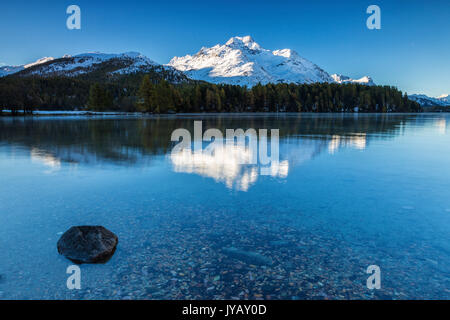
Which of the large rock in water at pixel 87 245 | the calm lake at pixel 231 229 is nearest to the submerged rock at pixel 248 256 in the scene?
the calm lake at pixel 231 229

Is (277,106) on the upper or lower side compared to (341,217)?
upper

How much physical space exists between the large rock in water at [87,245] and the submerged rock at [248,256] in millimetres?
2539

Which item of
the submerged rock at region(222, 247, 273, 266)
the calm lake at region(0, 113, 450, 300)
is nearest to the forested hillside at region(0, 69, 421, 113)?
the calm lake at region(0, 113, 450, 300)

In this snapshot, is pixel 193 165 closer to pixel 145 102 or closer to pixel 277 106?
pixel 145 102

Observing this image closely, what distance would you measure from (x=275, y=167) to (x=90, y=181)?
8593 mm

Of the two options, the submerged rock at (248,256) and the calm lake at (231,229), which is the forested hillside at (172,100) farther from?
the submerged rock at (248,256)

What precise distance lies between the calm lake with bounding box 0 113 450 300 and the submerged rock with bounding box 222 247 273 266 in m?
0.02

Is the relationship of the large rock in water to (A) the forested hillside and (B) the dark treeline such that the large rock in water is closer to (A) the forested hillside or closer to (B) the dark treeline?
(B) the dark treeline

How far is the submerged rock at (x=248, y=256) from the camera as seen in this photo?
6230 mm

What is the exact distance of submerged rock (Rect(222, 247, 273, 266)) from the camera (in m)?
6.23

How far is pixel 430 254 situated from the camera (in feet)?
21.5

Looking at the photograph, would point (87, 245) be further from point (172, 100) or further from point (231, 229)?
point (172, 100)

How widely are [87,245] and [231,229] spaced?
132 inches

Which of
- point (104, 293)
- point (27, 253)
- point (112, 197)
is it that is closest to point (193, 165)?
point (112, 197)
